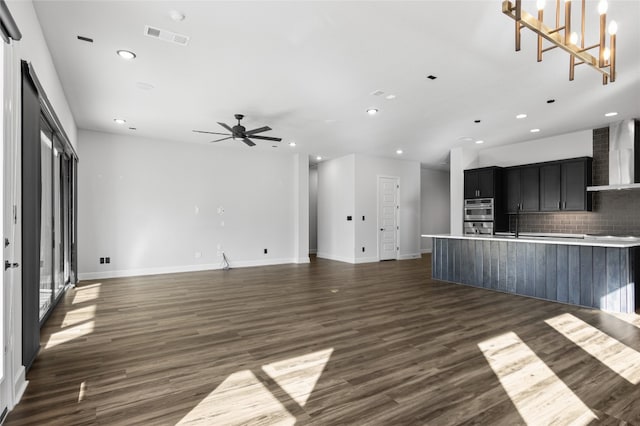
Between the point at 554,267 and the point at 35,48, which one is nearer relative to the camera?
the point at 35,48

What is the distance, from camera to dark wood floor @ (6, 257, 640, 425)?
6.95ft

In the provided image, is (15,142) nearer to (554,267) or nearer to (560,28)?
(560,28)

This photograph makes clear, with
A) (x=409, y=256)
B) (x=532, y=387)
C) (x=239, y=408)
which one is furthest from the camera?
(x=409, y=256)

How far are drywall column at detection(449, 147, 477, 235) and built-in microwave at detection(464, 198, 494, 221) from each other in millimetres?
222

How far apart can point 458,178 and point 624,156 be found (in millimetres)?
3250

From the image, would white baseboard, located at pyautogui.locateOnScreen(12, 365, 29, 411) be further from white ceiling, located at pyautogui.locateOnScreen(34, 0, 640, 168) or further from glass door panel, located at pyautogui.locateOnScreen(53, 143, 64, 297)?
white ceiling, located at pyautogui.locateOnScreen(34, 0, 640, 168)

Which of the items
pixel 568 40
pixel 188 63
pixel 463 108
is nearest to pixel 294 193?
pixel 463 108

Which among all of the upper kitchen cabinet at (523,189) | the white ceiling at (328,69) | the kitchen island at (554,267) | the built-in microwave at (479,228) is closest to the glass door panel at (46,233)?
the white ceiling at (328,69)

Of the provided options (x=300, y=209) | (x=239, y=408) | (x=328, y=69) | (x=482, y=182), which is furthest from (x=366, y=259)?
(x=239, y=408)

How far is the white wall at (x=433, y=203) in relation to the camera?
11.7 meters

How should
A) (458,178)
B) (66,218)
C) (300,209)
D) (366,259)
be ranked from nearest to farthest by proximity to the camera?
(66,218) → (458,178) → (300,209) → (366,259)

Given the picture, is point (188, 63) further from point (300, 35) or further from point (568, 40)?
point (568, 40)

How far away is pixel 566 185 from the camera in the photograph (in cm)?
689

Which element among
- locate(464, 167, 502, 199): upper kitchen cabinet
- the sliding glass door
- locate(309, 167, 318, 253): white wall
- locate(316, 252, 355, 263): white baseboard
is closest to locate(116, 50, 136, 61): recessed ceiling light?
the sliding glass door
